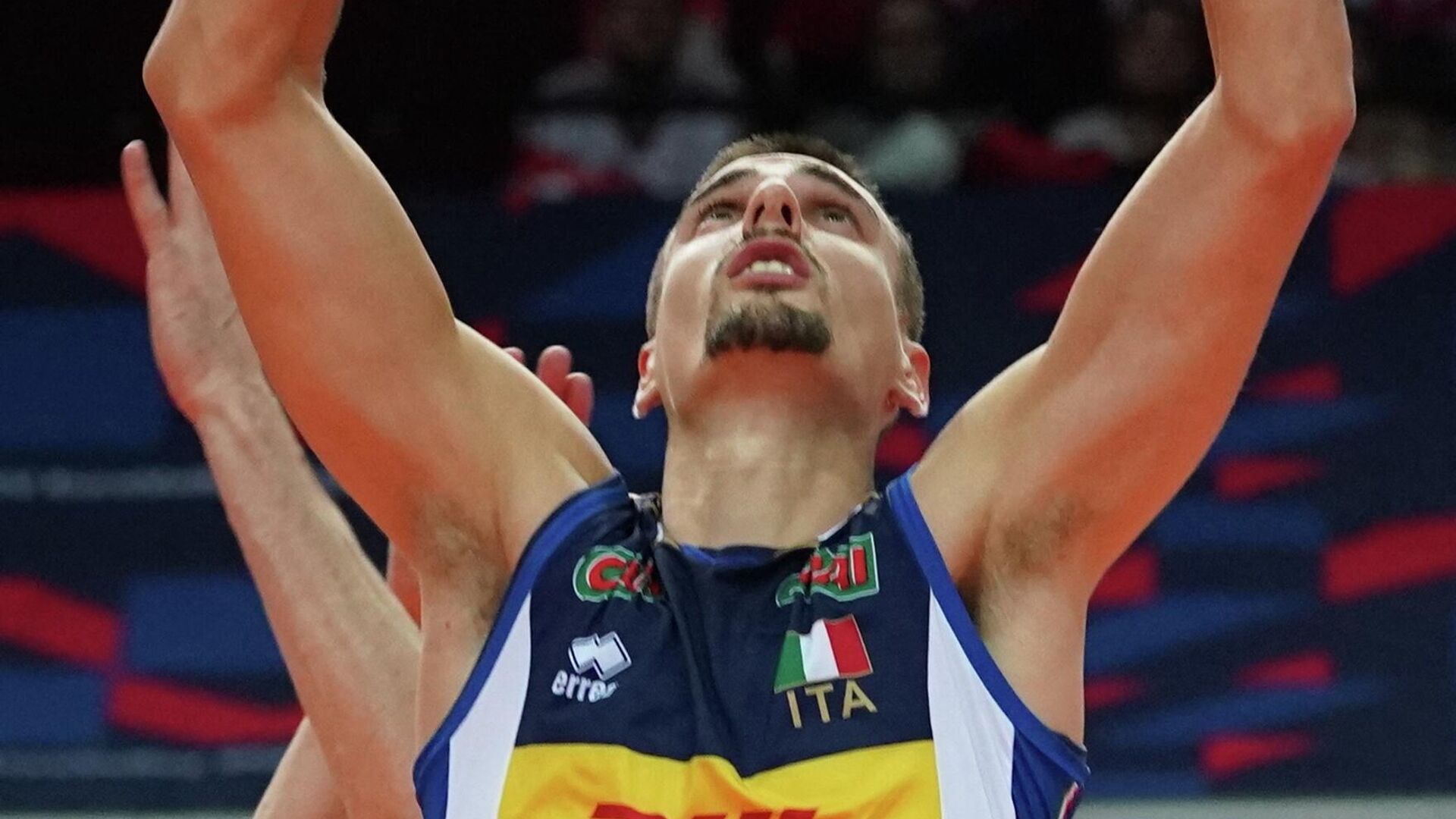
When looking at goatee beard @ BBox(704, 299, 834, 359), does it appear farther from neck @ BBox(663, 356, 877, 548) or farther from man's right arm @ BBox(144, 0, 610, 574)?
man's right arm @ BBox(144, 0, 610, 574)

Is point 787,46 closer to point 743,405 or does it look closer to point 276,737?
point 276,737

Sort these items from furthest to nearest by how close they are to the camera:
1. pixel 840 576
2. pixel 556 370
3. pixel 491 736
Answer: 1. pixel 556 370
2. pixel 840 576
3. pixel 491 736

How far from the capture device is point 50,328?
5.09 meters

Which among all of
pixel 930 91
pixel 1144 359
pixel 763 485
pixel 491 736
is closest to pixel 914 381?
pixel 763 485

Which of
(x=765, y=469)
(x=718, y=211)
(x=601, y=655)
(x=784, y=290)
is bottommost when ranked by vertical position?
(x=601, y=655)

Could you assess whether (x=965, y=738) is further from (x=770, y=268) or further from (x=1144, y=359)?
(x=770, y=268)

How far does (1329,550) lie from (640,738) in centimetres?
318

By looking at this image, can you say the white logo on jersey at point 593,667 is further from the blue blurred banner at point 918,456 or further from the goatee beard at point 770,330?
the blue blurred banner at point 918,456

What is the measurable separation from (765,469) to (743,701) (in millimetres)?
376

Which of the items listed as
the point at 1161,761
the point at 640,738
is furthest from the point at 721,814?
the point at 1161,761

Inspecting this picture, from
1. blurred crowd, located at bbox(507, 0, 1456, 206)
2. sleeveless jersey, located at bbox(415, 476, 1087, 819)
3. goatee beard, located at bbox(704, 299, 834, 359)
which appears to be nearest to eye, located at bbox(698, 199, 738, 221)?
goatee beard, located at bbox(704, 299, 834, 359)

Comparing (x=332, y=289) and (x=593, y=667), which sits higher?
(x=332, y=289)

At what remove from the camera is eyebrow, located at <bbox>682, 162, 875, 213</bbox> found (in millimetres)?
2629

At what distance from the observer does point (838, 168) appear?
9.04 feet
